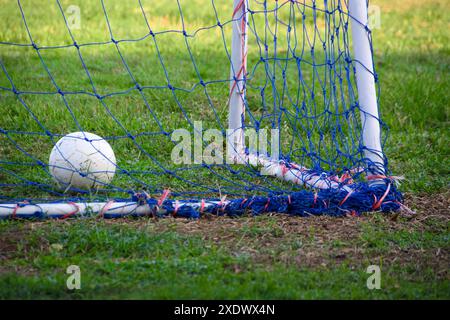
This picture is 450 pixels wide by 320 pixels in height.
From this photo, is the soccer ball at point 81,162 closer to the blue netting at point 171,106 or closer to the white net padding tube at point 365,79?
the blue netting at point 171,106

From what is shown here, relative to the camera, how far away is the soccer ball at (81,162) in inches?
162

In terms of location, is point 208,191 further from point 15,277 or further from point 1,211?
point 15,277

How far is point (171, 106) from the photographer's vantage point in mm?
5918

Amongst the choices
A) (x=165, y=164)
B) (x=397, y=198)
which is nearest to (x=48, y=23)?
(x=165, y=164)

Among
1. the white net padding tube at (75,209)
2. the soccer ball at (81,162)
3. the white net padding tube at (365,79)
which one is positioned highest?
the white net padding tube at (365,79)

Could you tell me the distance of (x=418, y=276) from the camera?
321cm

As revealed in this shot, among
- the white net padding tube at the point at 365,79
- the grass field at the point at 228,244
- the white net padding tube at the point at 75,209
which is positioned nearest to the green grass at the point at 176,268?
the grass field at the point at 228,244

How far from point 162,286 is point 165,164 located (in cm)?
197

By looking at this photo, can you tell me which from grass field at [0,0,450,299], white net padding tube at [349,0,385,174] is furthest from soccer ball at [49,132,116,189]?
white net padding tube at [349,0,385,174]

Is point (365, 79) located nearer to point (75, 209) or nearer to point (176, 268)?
point (176, 268)

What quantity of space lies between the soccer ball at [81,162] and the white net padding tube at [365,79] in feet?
5.16

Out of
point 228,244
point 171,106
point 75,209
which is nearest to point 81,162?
point 75,209

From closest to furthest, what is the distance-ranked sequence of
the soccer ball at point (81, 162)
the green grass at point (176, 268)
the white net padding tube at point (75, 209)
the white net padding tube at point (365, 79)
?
the green grass at point (176, 268), the white net padding tube at point (75, 209), the white net padding tube at point (365, 79), the soccer ball at point (81, 162)

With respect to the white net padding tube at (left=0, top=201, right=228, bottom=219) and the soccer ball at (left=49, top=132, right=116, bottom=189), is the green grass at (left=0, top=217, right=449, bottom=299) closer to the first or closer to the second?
the white net padding tube at (left=0, top=201, right=228, bottom=219)
